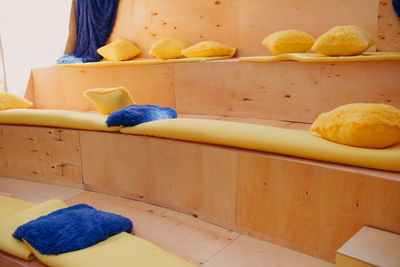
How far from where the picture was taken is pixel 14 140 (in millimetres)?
2125

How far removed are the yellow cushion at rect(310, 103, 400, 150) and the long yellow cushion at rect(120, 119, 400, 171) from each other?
3cm

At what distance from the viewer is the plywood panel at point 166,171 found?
4.72 feet

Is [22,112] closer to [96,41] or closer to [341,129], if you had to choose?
[96,41]

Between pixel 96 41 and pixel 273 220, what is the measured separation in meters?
2.53

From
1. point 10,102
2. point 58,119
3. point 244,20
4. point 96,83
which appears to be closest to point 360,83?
point 244,20

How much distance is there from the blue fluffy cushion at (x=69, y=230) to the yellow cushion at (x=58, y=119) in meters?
0.54

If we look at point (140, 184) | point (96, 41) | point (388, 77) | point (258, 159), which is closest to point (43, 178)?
point (140, 184)

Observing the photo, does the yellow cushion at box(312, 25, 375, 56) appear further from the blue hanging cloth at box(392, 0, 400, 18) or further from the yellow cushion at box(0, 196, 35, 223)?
the yellow cushion at box(0, 196, 35, 223)

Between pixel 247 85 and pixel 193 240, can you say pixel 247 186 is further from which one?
pixel 247 85

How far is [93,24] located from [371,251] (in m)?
2.96

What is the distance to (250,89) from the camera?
203cm

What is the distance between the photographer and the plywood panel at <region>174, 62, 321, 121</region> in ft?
6.05

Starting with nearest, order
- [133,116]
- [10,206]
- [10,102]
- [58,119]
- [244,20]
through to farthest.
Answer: [10,206]
[133,116]
[58,119]
[10,102]
[244,20]

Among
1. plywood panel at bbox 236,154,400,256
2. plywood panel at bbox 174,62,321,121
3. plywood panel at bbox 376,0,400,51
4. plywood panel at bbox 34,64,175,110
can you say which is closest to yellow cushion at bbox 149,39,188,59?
plywood panel at bbox 34,64,175,110
